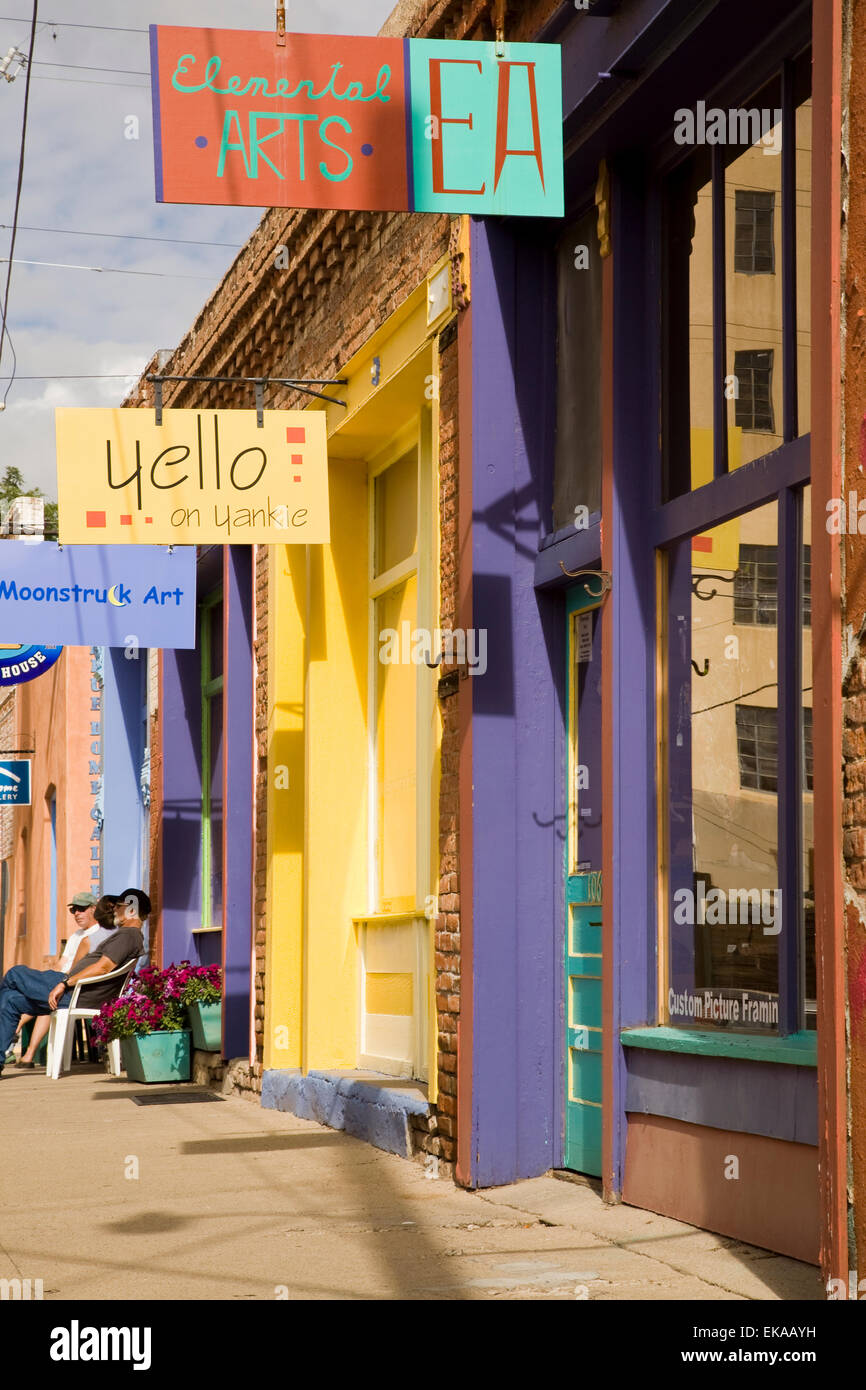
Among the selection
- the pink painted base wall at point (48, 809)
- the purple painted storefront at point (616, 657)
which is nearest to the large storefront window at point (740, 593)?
the purple painted storefront at point (616, 657)

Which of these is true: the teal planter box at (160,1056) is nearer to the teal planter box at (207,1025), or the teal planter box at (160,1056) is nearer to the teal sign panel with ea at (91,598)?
the teal planter box at (207,1025)

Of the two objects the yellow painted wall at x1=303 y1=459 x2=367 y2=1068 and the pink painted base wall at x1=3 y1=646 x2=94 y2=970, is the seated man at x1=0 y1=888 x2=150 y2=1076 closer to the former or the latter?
the yellow painted wall at x1=303 y1=459 x2=367 y2=1068

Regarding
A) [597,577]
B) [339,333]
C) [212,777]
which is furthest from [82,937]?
[597,577]

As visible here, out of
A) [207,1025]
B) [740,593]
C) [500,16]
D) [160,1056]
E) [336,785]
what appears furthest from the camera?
[160,1056]

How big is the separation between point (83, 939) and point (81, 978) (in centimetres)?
167

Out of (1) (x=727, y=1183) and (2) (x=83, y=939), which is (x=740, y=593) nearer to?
(1) (x=727, y=1183)

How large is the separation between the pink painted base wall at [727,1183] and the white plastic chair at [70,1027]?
7.63m

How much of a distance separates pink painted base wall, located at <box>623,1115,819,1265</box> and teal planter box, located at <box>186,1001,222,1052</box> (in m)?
6.15

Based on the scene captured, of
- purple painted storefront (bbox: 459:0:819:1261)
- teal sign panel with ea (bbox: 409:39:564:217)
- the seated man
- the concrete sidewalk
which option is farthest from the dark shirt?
teal sign panel with ea (bbox: 409:39:564:217)

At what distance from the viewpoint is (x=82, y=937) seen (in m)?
14.6

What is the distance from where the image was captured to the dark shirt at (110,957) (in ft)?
42.7

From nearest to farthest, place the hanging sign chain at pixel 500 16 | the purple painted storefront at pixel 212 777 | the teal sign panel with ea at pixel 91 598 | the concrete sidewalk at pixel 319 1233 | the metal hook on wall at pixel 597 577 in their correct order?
the concrete sidewalk at pixel 319 1233 → the metal hook on wall at pixel 597 577 → the hanging sign chain at pixel 500 16 → the teal sign panel with ea at pixel 91 598 → the purple painted storefront at pixel 212 777

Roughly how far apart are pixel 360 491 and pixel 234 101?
4.17 metres
